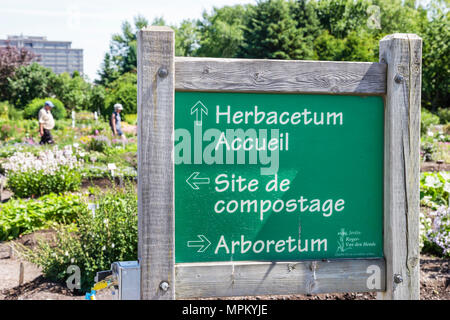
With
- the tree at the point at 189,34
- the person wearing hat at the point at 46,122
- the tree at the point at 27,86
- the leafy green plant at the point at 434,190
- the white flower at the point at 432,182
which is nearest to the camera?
the leafy green plant at the point at 434,190

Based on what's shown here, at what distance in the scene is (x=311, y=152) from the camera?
2.05m

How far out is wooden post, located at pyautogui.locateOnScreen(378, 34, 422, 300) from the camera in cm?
205

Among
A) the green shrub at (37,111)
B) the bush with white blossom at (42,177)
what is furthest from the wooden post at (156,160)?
the green shrub at (37,111)

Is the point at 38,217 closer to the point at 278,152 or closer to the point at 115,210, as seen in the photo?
the point at 115,210

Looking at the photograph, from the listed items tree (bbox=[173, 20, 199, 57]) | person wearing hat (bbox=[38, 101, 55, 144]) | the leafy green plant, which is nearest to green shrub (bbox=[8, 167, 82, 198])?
person wearing hat (bbox=[38, 101, 55, 144])

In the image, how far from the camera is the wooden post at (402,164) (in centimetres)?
205

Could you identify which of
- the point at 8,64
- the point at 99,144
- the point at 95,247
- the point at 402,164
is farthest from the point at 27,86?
the point at 402,164

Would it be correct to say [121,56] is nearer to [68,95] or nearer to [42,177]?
[68,95]

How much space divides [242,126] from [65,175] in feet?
23.8

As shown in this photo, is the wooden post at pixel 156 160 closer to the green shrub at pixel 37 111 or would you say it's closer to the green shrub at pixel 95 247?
the green shrub at pixel 95 247

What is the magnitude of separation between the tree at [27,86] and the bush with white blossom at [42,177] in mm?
26883

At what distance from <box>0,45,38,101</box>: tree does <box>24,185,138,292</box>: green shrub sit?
33076mm
